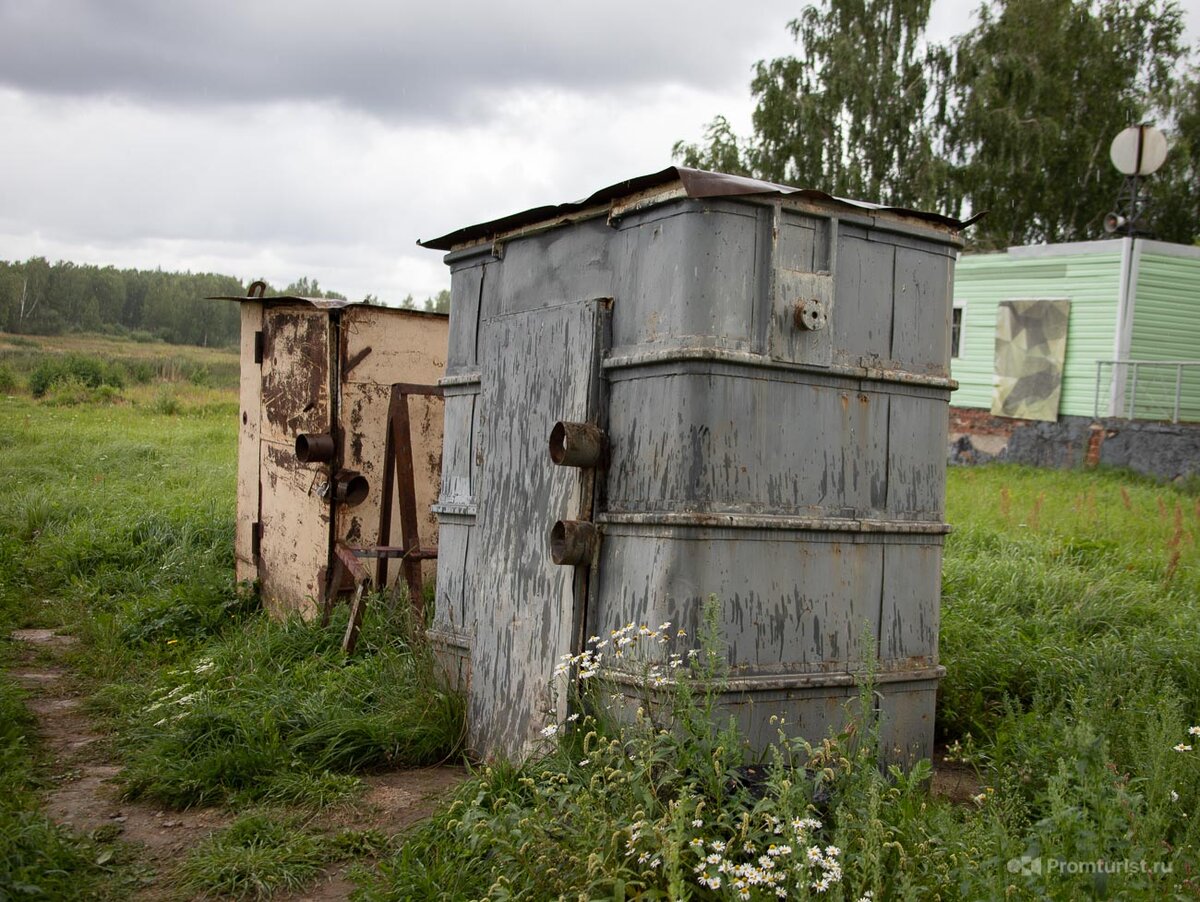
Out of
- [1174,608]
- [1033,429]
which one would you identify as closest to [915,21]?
[1033,429]

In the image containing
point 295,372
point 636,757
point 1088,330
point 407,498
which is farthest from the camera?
point 1088,330

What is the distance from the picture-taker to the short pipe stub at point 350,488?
6.41 m

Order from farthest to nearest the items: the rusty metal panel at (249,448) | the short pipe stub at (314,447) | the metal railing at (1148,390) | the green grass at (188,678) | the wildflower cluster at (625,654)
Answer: the metal railing at (1148,390) < the rusty metal panel at (249,448) < the short pipe stub at (314,447) < the green grass at (188,678) < the wildflower cluster at (625,654)

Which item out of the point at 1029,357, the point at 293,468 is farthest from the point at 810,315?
the point at 1029,357

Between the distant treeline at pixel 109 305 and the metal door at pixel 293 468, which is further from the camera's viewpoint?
the distant treeline at pixel 109 305

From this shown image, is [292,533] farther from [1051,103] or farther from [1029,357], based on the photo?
[1051,103]

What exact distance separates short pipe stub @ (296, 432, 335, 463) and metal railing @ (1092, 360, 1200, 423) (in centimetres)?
1389

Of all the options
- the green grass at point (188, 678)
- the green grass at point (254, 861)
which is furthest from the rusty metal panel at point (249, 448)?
the green grass at point (254, 861)

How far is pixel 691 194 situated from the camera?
3.76 meters

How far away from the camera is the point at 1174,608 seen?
6496 mm

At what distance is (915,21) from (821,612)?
954 inches

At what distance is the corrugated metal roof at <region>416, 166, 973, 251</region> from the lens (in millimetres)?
3765

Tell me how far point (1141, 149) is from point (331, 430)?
15.8 m

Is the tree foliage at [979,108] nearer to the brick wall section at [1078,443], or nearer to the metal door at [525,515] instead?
Answer: the brick wall section at [1078,443]
